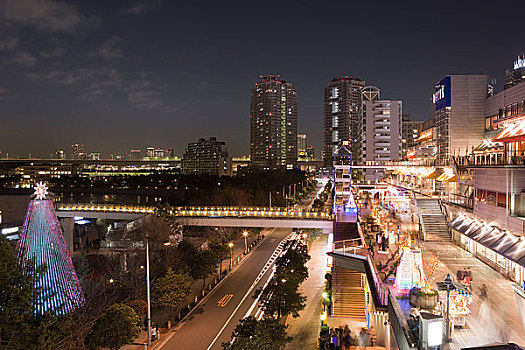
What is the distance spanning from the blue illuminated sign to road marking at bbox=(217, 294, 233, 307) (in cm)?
2896

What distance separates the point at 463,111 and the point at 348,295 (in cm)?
2526

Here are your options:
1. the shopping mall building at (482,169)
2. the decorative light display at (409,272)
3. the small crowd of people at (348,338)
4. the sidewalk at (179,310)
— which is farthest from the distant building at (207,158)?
the decorative light display at (409,272)

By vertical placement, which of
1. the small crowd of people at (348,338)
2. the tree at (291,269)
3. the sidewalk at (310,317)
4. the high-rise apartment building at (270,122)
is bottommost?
the sidewalk at (310,317)

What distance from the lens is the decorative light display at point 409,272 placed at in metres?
11.4

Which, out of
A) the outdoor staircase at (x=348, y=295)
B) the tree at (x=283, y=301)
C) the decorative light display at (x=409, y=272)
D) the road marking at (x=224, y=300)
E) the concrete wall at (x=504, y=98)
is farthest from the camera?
the concrete wall at (x=504, y=98)

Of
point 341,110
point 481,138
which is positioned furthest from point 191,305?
point 341,110

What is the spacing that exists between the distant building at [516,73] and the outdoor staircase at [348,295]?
2918cm

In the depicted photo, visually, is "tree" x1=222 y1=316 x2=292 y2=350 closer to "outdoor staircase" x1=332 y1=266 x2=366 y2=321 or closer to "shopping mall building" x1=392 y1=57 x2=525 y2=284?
"outdoor staircase" x1=332 y1=266 x2=366 y2=321

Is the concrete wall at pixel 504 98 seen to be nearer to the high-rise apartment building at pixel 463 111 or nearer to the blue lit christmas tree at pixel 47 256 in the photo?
the high-rise apartment building at pixel 463 111

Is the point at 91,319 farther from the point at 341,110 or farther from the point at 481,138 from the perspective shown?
the point at 341,110

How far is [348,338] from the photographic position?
596 inches

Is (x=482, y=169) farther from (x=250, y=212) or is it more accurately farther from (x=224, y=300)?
(x=250, y=212)

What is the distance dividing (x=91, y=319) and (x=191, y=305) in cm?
672

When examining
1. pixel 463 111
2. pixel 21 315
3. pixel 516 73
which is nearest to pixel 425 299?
pixel 21 315
